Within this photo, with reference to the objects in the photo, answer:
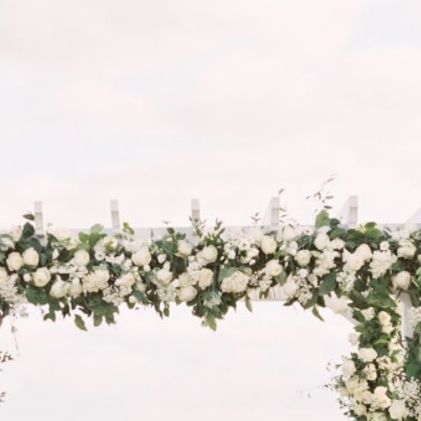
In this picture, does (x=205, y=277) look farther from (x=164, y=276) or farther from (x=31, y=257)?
(x=31, y=257)

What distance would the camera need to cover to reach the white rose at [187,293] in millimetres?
5508

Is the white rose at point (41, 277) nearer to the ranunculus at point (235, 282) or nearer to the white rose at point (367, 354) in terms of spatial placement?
the ranunculus at point (235, 282)

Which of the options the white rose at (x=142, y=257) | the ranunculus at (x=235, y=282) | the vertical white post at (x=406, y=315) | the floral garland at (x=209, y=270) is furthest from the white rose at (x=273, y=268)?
the vertical white post at (x=406, y=315)

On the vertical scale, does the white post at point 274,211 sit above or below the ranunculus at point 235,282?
above

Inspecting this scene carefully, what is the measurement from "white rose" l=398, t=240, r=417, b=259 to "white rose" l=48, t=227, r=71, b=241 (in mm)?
1769

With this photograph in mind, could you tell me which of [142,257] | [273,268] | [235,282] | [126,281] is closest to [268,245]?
[273,268]

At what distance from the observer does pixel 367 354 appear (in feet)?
19.4

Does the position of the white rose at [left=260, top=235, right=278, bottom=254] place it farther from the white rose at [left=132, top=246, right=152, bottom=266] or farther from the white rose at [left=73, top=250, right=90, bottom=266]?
the white rose at [left=73, top=250, right=90, bottom=266]

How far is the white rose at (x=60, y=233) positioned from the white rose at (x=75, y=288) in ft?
0.76

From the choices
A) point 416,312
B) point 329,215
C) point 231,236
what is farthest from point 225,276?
point 416,312

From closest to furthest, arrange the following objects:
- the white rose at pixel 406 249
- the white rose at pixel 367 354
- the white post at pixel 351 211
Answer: the white rose at pixel 406 249 → the white post at pixel 351 211 → the white rose at pixel 367 354

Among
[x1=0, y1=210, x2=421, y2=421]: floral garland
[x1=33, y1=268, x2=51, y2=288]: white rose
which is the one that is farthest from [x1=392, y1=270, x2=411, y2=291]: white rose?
[x1=33, y1=268, x2=51, y2=288]: white rose

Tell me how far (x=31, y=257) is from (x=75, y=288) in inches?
11.1

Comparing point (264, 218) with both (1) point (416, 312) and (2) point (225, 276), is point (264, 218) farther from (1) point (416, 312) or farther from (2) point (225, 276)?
(1) point (416, 312)
